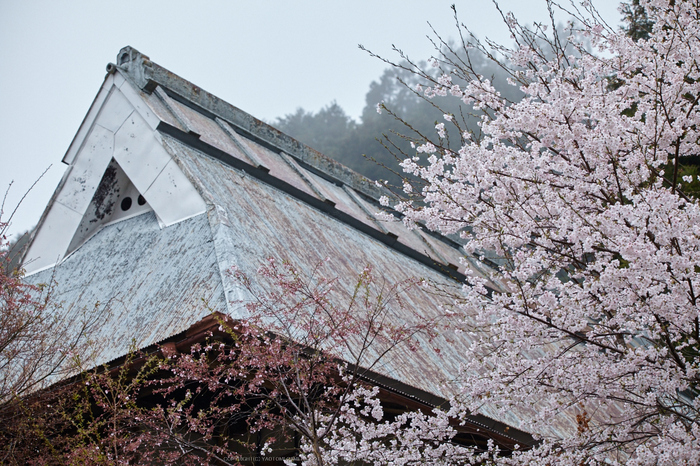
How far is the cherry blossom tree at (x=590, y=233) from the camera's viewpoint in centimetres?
353

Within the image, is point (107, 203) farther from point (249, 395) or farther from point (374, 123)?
point (374, 123)

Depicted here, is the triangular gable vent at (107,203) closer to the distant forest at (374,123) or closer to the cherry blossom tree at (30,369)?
the cherry blossom tree at (30,369)

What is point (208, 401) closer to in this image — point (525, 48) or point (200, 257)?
point (200, 257)

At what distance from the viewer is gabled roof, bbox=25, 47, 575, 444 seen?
403cm

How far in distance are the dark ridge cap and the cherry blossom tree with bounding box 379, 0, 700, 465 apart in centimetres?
334

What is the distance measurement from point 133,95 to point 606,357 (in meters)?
4.90

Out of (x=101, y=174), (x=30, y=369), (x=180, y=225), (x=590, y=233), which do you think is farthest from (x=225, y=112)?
(x=590, y=233)

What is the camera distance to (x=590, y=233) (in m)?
3.81

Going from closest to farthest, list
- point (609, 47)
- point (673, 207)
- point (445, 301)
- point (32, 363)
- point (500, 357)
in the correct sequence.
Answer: point (673, 207) < point (32, 363) < point (500, 357) < point (609, 47) < point (445, 301)

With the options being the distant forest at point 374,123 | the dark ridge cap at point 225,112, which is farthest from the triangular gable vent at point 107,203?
the distant forest at point 374,123

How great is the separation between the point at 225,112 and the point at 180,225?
11.5 feet

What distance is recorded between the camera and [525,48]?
5172 millimetres

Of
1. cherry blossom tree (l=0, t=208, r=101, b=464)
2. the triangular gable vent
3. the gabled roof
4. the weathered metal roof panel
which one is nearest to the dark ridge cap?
the gabled roof

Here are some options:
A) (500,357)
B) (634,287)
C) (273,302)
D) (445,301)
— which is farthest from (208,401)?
(445,301)
